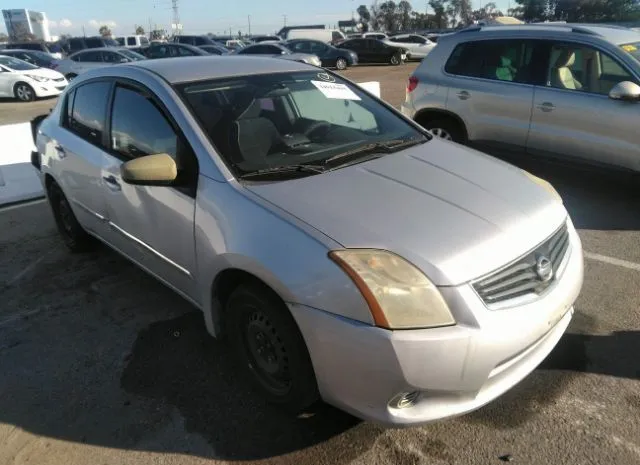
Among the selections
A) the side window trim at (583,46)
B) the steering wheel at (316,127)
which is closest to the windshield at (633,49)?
the side window trim at (583,46)

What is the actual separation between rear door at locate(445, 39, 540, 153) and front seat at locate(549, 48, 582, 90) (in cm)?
19

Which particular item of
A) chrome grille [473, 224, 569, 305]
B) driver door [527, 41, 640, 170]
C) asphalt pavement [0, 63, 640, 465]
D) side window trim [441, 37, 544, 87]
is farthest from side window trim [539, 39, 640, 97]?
chrome grille [473, 224, 569, 305]

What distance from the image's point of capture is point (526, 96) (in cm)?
558

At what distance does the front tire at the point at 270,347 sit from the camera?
2.30m

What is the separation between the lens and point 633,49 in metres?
5.09

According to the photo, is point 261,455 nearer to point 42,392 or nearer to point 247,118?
point 42,392

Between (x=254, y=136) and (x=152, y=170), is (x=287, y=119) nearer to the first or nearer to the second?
(x=254, y=136)

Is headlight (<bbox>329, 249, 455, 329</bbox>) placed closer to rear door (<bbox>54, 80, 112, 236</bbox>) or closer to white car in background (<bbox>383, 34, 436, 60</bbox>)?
rear door (<bbox>54, 80, 112, 236</bbox>)

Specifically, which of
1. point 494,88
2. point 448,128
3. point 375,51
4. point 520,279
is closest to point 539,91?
point 494,88

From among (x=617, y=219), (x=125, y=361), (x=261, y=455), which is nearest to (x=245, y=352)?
(x=261, y=455)

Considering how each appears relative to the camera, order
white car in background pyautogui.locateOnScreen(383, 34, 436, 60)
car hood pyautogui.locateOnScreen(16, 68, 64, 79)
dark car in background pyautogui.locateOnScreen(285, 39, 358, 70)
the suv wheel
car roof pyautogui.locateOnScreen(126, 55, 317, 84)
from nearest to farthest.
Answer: car roof pyautogui.locateOnScreen(126, 55, 317, 84)
the suv wheel
car hood pyautogui.locateOnScreen(16, 68, 64, 79)
dark car in background pyautogui.locateOnScreen(285, 39, 358, 70)
white car in background pyautogui.locateOnScreen(383, 34, 436, 60)

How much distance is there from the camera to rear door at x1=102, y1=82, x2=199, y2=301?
282 cm

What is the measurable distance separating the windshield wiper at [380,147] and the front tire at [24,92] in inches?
673

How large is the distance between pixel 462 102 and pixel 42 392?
516 cm
